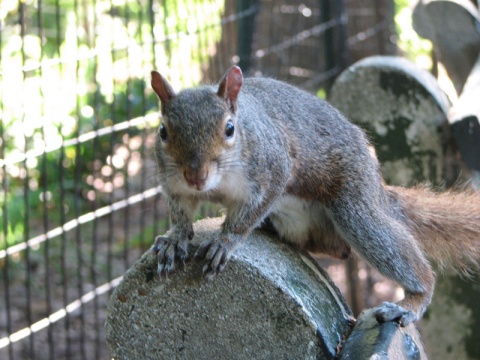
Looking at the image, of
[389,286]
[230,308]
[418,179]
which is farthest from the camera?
[389,286]

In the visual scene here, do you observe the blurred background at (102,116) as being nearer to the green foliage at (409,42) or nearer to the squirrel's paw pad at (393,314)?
the squirrel's paw pad at (393,314)

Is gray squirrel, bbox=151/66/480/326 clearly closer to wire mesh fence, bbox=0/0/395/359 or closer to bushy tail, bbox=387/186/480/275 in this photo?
bushy tail, bbox=387/186/480/275

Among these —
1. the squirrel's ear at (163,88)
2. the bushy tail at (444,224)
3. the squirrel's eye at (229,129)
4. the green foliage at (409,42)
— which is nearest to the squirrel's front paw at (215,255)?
the squirrel's eye at (229,129)

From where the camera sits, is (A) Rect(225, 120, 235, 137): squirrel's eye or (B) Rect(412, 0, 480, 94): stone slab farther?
(B) Rect(412, 0, 480, 94): stone slab

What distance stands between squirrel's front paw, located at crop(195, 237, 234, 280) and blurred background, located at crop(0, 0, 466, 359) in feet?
3.64

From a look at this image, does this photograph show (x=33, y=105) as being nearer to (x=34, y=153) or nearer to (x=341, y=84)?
(x=34, y=153)

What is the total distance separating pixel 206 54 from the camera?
153 inches

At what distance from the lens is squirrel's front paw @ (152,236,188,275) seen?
195 cm

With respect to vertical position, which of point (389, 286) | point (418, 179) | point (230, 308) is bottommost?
point (389, 286)

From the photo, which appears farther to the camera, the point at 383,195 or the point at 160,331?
the point at 383,195

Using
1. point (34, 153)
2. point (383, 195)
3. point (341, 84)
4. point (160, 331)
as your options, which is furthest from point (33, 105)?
point (160, 331)

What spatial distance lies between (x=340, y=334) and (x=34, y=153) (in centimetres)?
138

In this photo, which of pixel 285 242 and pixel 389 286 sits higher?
pixel 285 242

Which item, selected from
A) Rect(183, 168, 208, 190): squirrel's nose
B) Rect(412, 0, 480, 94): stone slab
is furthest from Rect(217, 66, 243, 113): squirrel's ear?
Rect(412, 0, 480, 94): stone slab
